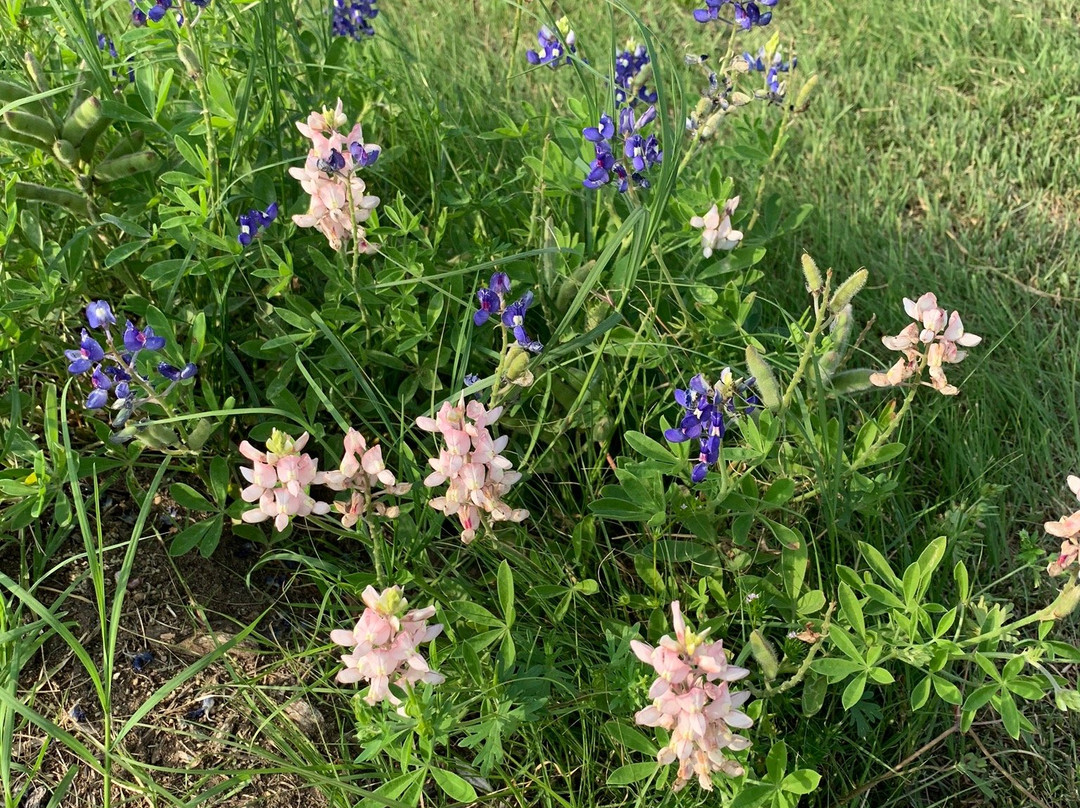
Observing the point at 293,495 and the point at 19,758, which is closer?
the point at 293,495

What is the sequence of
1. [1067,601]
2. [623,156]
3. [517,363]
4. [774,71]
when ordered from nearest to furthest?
[1067,601], [517,363], [623,156], [774,71]

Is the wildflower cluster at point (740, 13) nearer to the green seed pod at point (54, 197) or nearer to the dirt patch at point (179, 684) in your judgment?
the green seed pod at point (54, 197)

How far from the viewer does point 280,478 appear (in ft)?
5.18

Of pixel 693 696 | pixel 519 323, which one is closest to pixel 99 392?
pixel 519 323

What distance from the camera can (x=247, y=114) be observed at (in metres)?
2.38

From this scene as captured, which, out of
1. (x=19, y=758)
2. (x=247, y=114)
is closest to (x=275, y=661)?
(x=19, y=758)

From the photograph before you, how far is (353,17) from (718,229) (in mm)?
1472

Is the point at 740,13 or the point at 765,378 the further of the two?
the point at 740,13

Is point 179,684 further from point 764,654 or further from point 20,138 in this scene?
point 20,138

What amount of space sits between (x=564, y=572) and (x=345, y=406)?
625 mm

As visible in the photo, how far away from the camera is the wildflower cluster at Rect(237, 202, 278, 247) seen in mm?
2041

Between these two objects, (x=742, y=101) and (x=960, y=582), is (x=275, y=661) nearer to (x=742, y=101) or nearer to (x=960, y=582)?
(x=960, y=582)

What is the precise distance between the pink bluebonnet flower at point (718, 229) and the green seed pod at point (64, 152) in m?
1.35

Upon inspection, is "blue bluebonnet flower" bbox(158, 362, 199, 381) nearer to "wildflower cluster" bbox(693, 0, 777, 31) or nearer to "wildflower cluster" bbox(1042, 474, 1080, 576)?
"wildflower cluster" bbox(693, 0, 777, 31)
